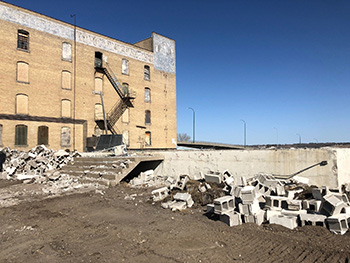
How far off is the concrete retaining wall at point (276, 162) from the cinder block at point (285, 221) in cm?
429

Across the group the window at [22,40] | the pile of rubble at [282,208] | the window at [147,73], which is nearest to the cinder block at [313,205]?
the pile of rubble at [282,208]

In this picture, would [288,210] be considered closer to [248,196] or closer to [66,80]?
[248,196]

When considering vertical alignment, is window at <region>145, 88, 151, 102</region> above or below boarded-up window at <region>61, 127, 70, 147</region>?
above

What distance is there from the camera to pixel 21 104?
24.3 meters

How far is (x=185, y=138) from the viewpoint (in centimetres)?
10344

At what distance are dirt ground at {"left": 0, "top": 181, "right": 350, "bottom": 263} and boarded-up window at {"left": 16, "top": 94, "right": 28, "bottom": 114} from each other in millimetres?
18414

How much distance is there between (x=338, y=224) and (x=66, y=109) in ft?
88.0

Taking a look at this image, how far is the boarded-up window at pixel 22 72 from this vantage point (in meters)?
24.3

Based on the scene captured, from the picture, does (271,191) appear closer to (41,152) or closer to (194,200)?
(194,200)

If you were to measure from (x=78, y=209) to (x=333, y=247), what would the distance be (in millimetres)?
7417

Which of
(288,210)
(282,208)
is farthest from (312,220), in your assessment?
(282,208)

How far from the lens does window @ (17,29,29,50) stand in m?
24.4

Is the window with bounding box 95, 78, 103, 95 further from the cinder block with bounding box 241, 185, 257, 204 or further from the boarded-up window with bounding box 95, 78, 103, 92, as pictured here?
the cinder block with bounding box 241, 185, 257, 204

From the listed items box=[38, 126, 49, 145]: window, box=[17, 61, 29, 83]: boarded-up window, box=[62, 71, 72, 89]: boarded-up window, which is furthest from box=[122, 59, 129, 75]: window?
box=[38, 126, 49, 145]: window
